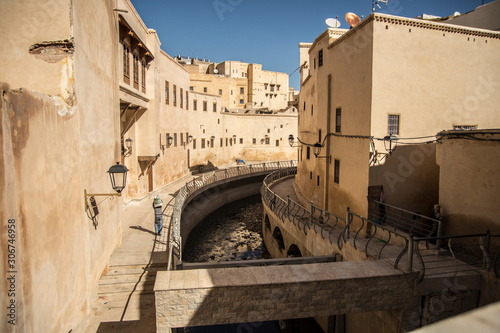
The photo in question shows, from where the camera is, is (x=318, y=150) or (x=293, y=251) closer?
(x=293, y=251)

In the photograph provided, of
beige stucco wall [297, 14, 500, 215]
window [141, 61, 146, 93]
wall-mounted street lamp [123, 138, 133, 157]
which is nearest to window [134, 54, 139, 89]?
window [141, 61, 146, 93]

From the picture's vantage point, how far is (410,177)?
13055mm

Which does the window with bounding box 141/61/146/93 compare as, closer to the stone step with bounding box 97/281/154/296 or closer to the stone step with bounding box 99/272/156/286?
the stone step with bounding box 99/272/156/286

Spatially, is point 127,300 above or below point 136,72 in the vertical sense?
below

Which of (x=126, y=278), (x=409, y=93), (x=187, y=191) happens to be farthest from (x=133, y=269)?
(x=409, y=93)

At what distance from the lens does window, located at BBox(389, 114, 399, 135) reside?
492 inches

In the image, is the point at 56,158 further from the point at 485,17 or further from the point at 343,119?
the point at 485,17

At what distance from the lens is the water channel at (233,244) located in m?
13.5

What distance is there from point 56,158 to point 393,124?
10.9 m

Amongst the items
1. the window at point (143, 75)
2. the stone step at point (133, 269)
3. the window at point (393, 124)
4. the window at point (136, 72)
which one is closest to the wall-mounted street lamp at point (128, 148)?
the window at point (136, 72)

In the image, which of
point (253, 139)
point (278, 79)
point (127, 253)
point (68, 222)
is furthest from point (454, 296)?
point (278, 79)

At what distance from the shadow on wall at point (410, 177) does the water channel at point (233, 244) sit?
19.6 ft

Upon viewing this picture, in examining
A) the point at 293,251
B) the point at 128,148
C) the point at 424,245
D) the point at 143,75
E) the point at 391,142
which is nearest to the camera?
the point at 424,245

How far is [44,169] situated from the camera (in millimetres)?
5977
